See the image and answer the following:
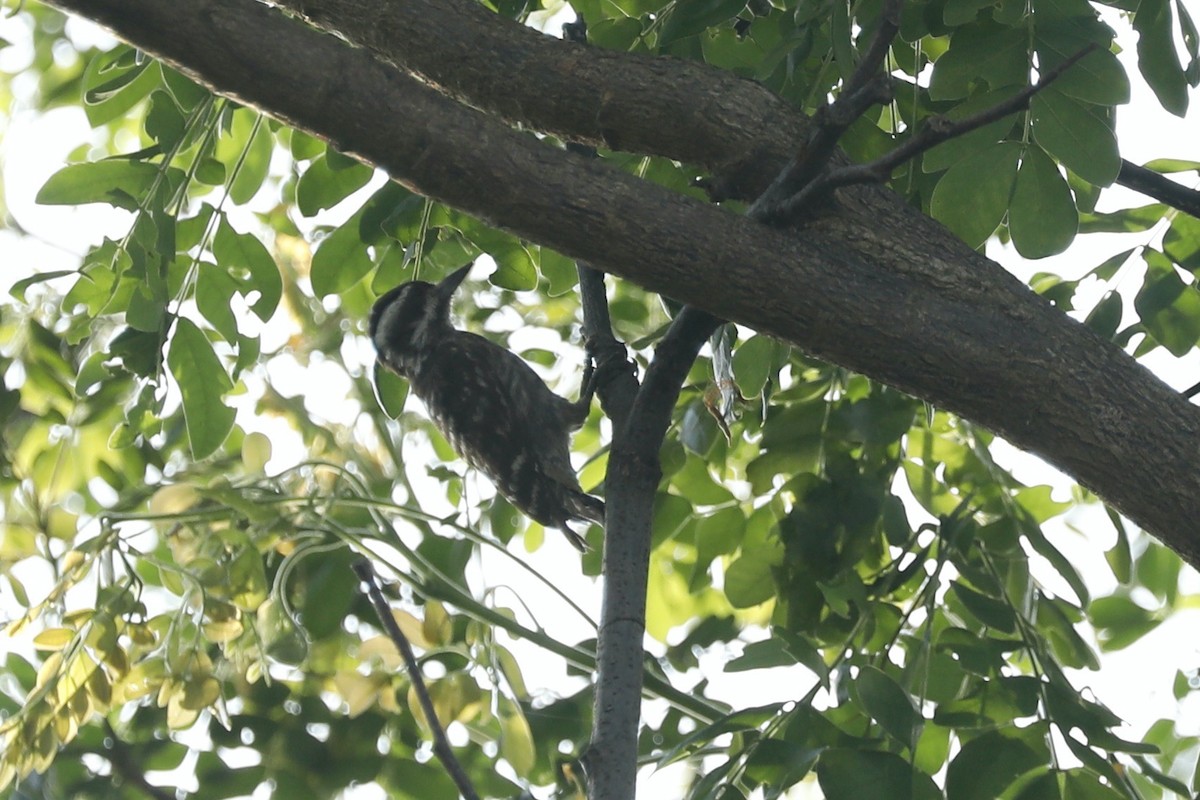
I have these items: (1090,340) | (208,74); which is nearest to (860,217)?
(1090,340)

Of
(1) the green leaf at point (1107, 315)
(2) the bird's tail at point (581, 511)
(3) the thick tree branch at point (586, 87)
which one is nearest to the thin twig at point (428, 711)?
(3) the thick tree branch at point (586, 87)

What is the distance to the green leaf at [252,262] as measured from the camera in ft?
10.7

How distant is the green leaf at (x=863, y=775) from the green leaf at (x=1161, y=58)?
150 cm

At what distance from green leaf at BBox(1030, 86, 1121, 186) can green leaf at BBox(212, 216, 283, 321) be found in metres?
1.98

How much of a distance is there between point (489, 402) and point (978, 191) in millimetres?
2691

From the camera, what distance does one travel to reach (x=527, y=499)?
4031 millimetres

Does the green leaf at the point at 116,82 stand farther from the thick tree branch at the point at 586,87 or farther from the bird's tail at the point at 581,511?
the bird's tail at the point at 581,511

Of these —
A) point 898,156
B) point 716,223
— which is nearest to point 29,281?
point 716,223

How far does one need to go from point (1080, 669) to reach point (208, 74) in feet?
8.29

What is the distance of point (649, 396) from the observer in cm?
246

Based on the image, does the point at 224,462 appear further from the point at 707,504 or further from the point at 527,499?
the point at 707,504

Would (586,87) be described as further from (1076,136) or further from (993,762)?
(993,762)

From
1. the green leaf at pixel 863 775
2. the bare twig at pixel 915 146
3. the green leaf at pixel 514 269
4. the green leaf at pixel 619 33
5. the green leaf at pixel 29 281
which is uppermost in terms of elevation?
the green leaf at pixel 619 33

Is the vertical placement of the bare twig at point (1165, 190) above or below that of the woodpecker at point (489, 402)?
below
